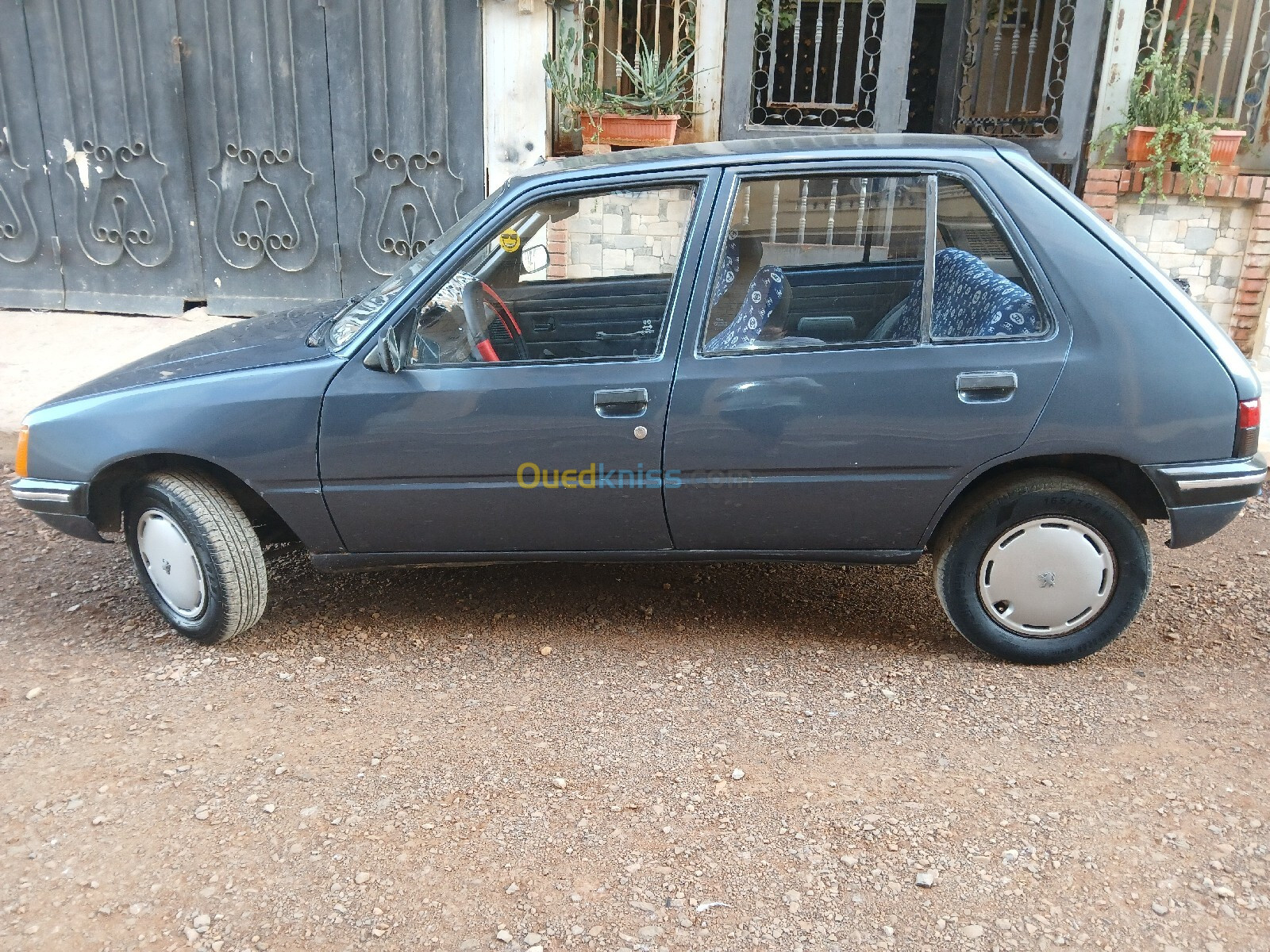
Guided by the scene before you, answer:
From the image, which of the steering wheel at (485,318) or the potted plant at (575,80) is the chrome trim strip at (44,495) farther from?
the potted plant at (575,80)

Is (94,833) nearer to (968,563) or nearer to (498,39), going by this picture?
(968,563)

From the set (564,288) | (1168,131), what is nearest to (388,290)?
(564,288)

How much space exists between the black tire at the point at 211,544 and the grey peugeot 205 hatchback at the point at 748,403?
0.04 ft

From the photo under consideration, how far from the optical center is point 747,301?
3.35 m

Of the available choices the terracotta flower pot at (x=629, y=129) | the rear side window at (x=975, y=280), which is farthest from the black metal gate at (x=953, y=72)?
the rear side window at (x=975, y=280)

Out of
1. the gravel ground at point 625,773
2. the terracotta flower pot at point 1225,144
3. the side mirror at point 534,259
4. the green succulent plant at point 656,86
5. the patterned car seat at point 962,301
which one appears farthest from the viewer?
the green succulent plant at point 656,86

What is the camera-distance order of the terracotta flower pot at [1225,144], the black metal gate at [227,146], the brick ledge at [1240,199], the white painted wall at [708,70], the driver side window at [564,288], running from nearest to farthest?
the driver side window at [564,288]
the terracotta flower pot at [1225,144]
the brick ledge at [1240,199]
the white painted wall at [708,70]
the black metal gate at [227,146]

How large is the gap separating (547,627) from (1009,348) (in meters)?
1.86

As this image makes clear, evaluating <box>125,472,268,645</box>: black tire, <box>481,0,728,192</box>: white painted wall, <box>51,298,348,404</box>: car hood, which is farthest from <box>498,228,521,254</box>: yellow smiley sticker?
<box>481,0,728,192</box>: white painted wall

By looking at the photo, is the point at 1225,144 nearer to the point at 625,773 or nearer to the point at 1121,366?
the point at 1121,366

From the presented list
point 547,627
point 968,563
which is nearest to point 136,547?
point 547,627

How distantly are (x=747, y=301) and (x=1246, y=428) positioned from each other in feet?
5.16

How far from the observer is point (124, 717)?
3270mm

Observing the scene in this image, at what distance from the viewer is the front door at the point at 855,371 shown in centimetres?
317
